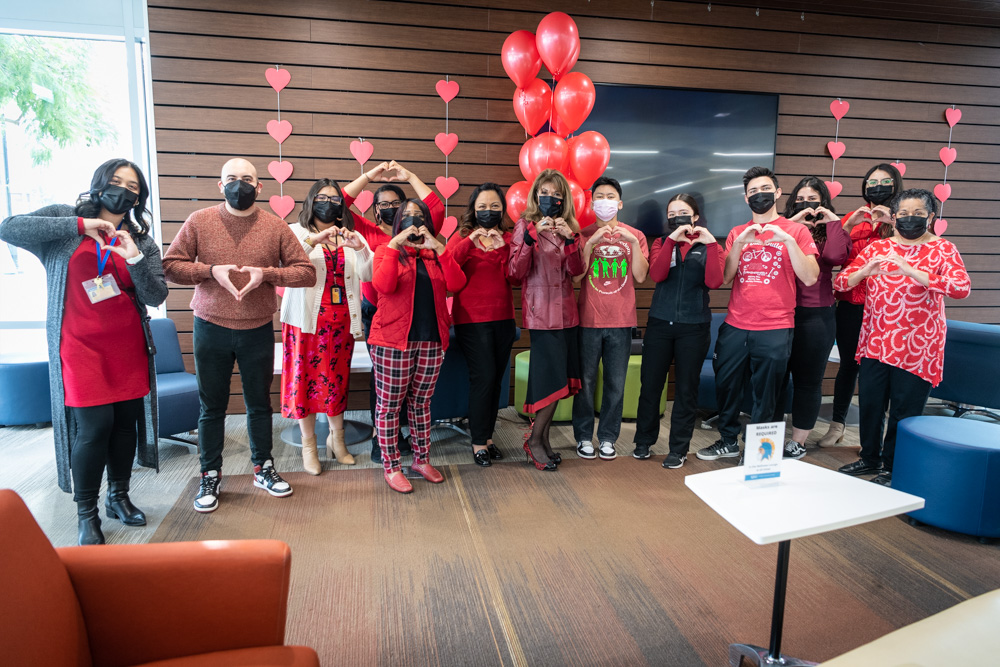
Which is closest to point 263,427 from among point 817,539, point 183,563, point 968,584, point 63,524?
point 63,524

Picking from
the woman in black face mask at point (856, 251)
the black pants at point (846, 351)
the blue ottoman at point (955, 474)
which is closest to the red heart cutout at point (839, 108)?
the woman in black face mask at point (856, 251)

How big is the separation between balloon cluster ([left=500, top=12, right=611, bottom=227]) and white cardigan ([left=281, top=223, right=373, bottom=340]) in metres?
1.18

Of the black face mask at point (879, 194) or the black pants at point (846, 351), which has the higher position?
the black face mask at point (879, 194)

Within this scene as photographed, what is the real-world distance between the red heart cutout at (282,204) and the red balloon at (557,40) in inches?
83.3

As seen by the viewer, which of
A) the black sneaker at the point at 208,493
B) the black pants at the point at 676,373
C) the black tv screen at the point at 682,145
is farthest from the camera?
the black tv screen at the point at 682,145

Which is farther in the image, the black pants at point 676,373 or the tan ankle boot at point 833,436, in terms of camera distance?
the tan ankle boot at point 833,436

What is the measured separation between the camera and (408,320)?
2861mm

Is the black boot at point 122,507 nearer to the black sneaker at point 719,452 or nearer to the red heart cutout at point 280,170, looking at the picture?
the red heart cutout at point 280,170

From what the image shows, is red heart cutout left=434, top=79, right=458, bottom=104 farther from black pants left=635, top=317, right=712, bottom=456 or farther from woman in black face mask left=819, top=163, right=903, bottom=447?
woman in black face mask left=819, top=163, right=903, bottom=447

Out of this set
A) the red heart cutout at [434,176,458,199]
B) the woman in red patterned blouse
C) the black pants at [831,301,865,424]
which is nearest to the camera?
the woman in red patterned blouse

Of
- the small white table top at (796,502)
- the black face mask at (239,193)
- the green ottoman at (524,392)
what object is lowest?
the green ottoman at (524,392)

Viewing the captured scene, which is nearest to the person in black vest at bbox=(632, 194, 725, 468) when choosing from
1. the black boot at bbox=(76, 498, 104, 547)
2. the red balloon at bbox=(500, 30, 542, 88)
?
the red balloon at bbox=(500, 30, 542, 88)

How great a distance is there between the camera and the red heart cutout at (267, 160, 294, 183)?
13.8 feet

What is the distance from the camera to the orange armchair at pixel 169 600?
1170mm
